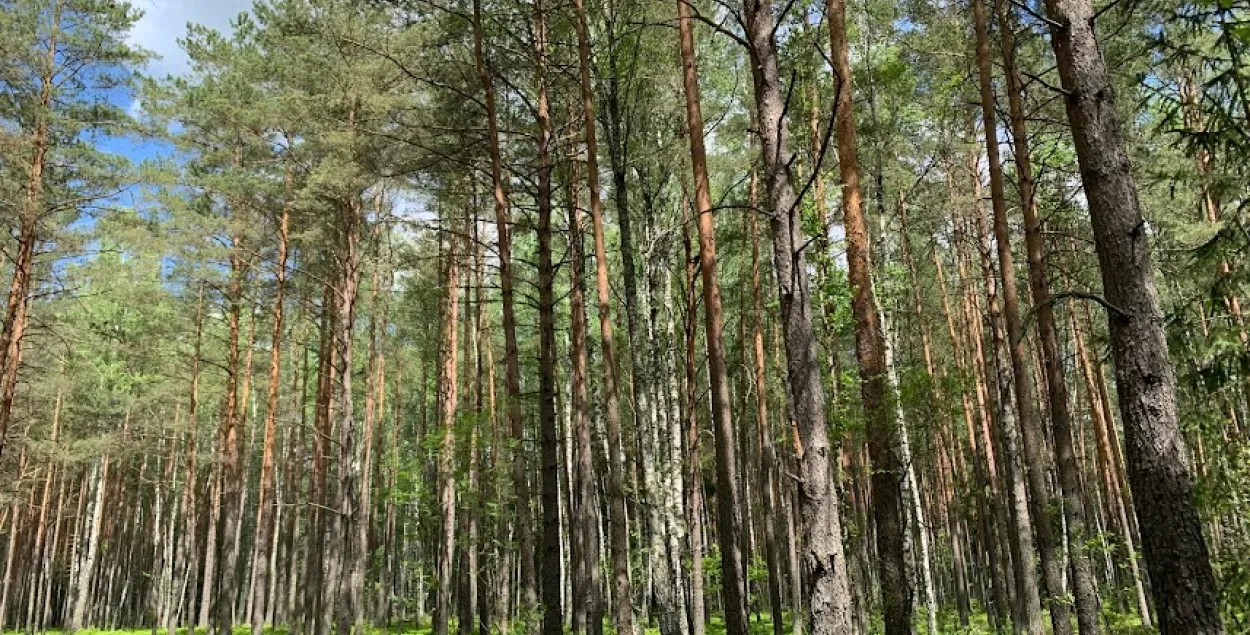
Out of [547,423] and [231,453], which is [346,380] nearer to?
[231,453]

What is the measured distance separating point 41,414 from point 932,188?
3196 centimetres

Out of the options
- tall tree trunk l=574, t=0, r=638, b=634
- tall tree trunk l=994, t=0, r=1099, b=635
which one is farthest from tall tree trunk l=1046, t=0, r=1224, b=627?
tall tree trunk l=574, t=0, r=638, b=634

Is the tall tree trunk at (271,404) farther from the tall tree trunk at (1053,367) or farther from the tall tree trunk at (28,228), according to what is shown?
the tall tree trunk at (1053,367)

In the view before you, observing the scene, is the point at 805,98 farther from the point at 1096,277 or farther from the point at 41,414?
the point at 41,414

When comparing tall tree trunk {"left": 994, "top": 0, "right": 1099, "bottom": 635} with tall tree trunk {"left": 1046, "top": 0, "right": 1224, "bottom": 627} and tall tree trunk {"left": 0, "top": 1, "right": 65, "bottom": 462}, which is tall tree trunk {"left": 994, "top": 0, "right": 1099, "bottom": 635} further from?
tall tree trunk {"left": 0, "top": 1, "right": 65, "bottom": 462}

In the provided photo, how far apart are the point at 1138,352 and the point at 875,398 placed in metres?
2.76

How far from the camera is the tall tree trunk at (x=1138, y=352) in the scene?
4.42 meters

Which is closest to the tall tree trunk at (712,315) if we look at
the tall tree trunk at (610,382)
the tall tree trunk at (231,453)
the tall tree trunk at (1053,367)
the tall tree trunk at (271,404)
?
the tall tree trunk at (610,382)

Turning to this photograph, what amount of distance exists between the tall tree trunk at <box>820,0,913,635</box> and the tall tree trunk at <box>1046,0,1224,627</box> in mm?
2035

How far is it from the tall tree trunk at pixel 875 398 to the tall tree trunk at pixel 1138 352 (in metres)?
2.04

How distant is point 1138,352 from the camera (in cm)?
476

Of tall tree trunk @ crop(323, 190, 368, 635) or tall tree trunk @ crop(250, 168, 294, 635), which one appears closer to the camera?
tall tree trunk @ crop(323, 190, 368, 635)

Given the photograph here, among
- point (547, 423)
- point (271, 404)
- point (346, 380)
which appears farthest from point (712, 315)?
point (271, 404)

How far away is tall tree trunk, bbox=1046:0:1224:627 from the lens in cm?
442
